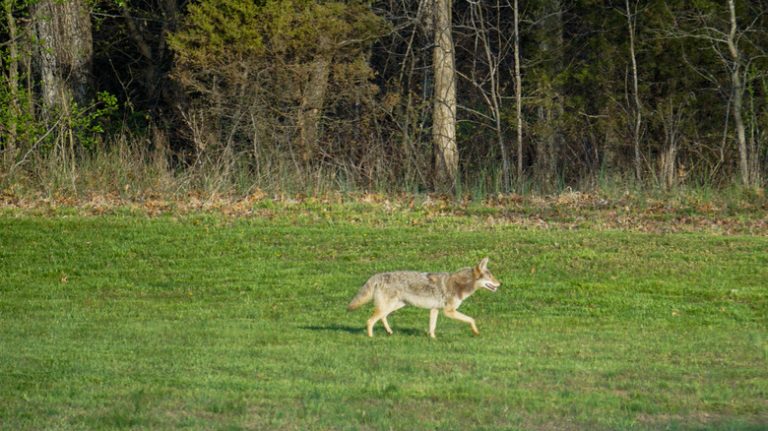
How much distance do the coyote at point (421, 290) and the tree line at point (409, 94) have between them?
13201 mm

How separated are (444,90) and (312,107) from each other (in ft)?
11.8

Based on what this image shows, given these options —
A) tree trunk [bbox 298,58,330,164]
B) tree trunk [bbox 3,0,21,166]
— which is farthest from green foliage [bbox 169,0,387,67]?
tree trunk [bbox 3,0,21,166]

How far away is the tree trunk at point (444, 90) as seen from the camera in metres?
30.0

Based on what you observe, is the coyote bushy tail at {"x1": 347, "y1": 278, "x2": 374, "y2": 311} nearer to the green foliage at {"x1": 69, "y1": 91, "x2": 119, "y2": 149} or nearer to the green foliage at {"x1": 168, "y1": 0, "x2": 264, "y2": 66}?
the green foliage at {"x1": 69, "y1": 91, "x2": 119, "y2": 149}

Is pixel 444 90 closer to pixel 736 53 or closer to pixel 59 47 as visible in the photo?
pixel 736 53

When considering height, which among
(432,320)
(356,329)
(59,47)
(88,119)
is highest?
(59,47)

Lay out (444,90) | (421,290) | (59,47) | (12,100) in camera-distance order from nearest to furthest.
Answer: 1. (421,290)
2. (12,100)
3. (59,47)
4. (444,90)

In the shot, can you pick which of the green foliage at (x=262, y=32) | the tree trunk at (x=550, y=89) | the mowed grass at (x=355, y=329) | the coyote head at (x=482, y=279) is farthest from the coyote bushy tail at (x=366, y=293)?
the tree trunk at (x=550, y=89)

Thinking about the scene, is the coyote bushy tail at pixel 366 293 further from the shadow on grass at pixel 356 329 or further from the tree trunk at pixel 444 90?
the tree trunk at pixel 444 90

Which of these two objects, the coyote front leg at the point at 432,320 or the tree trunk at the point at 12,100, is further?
the tree trunk at the point at 12,100

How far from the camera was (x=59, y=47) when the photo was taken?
98.3 feet

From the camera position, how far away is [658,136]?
33344 millimetres

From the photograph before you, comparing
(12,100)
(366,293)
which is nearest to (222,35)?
(12,100)

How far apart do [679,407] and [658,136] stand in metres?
24.6
